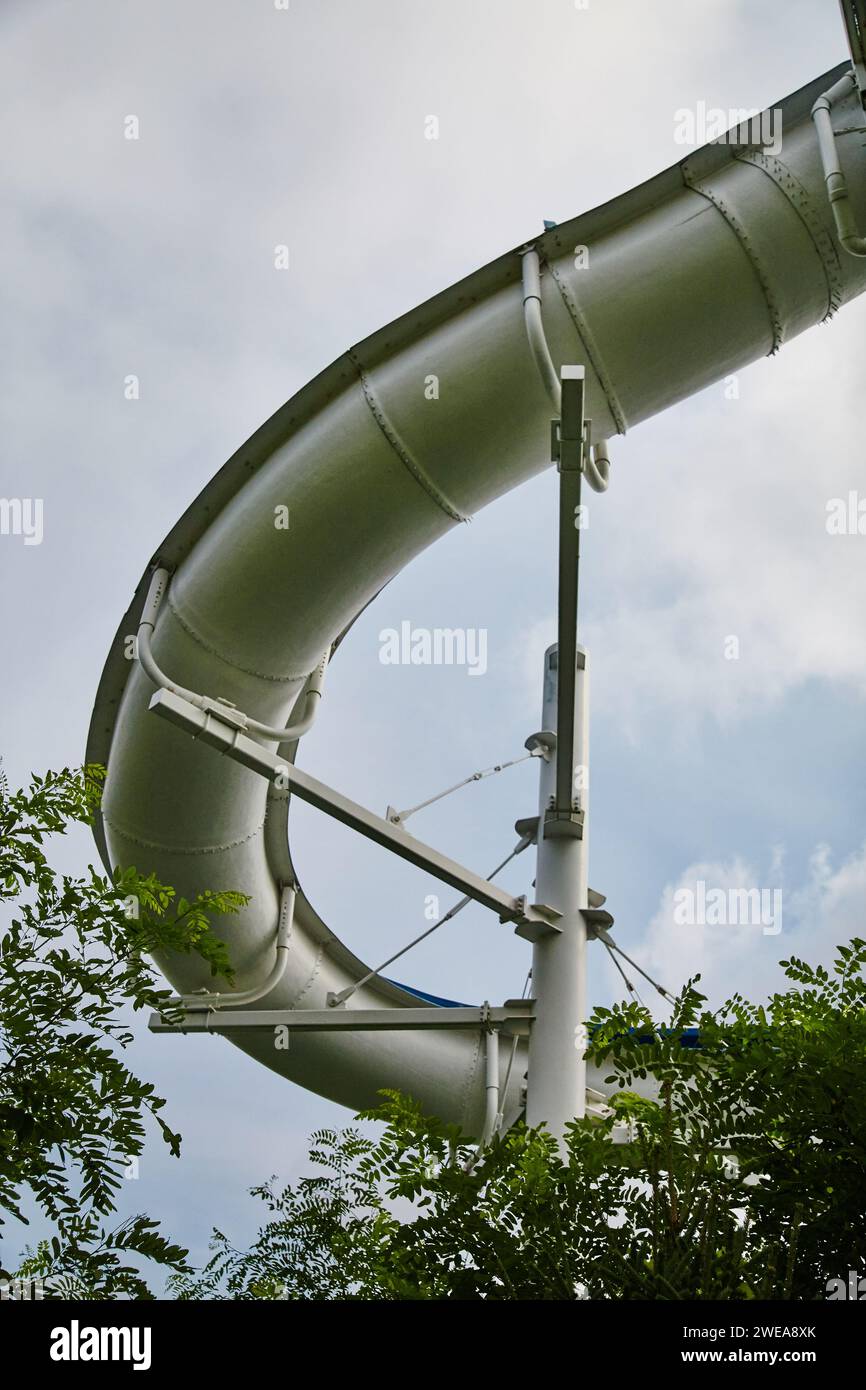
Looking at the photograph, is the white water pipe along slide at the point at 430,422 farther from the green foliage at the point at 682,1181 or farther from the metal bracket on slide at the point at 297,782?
the green foliage at the point at 682,1181

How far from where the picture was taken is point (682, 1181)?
3184 mm

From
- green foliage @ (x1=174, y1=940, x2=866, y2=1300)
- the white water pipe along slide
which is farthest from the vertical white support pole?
green foliage @ (x1=174, y1=940, x2=866, y2=1300)

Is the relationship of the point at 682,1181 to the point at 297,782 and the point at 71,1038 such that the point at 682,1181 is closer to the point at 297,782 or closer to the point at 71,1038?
the point at 71,1038

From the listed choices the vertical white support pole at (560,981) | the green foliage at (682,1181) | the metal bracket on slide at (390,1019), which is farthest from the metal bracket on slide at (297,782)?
the green foliage at (682,1181)

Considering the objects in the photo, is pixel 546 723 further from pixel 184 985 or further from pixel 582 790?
pixel 184 985

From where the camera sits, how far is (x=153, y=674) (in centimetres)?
698

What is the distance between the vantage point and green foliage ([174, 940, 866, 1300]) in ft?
9.58

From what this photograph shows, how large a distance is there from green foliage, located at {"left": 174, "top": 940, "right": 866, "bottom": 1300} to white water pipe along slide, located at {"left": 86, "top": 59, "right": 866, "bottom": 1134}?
3734mm

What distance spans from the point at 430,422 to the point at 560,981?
3.21 m

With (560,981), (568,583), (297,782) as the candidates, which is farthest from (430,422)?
(560,981)

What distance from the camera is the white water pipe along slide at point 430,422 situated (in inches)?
254

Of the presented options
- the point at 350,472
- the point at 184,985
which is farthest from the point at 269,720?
the point at 184,985

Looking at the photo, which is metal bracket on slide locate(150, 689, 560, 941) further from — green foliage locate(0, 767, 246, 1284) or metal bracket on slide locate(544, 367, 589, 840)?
green foliage locate(0, 767, 246, 1284)
